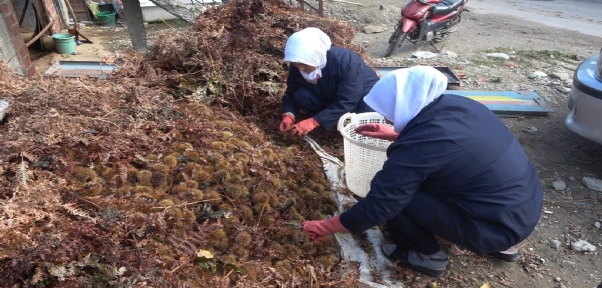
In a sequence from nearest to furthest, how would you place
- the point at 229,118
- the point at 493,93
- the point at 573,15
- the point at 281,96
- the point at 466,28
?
the point at 229,118 < the point at 281,96 < the point at 493,93 < the point at 466,28 < the point at 573,15

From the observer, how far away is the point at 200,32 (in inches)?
185

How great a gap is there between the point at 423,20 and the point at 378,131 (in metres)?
5.70

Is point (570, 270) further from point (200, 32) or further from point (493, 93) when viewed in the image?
point (200, 32)

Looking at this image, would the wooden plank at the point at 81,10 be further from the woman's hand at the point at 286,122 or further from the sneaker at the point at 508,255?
the sneaker at the point at 508,255

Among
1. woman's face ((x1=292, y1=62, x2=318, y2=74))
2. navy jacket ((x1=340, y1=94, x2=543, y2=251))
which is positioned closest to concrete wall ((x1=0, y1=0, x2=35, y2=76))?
woman's face ((x1=292, y1=62, x2=318, y2=74))

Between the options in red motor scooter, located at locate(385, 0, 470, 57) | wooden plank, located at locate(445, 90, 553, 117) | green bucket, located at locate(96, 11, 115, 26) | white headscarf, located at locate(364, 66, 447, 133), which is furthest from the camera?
green bucket, located at locate(96, 11, 115, 26)

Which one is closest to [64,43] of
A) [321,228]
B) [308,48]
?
[308,48]

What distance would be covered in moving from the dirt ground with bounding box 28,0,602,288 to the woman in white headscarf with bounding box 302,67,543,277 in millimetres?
502

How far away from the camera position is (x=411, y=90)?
217 centimetres

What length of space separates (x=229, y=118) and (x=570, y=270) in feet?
8.84

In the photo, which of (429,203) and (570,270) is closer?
(429,203)

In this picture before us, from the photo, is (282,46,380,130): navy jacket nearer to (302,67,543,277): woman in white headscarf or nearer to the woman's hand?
the woman's hand

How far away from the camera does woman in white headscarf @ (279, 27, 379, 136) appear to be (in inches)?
137

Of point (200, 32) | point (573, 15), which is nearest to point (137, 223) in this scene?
point (200, 32)
